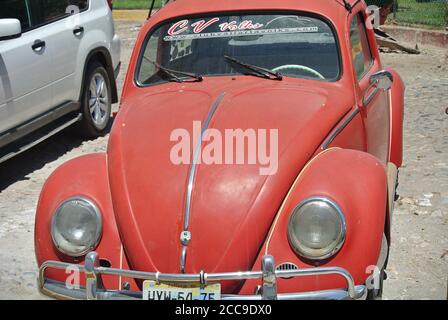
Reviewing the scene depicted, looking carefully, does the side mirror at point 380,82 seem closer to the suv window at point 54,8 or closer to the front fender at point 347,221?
the front fender at point 347,221

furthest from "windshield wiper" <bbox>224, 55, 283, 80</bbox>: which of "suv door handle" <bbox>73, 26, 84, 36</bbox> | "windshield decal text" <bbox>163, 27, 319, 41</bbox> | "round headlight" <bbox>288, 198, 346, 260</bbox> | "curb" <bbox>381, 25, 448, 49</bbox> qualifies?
"curb" <bbox>381, 25, 448, 49</bbox>

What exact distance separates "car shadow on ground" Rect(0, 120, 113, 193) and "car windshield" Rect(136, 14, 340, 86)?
7.91 ft

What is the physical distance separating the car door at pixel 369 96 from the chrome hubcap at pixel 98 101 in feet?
11.2

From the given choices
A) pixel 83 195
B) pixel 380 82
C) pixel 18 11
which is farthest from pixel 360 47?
pixel 18 11

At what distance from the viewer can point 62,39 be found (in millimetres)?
7168

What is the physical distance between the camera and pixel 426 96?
9.15 meters

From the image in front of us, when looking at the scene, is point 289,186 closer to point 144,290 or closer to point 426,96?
point 144,290

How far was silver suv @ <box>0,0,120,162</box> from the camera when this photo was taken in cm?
634

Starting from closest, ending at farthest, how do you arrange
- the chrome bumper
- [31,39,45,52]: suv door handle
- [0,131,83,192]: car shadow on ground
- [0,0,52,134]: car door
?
the chrome bumper < [0,0,52,134]: car door < [31,39,45,52]: suv door handle < [0,131,83,192]: car shadow on ground

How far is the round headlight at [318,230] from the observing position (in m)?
3.44

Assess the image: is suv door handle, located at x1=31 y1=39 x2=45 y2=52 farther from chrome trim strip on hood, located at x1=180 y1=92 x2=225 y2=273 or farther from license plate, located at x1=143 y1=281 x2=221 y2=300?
license plate, located at x1=143 y1=281 x2=221 y2=300

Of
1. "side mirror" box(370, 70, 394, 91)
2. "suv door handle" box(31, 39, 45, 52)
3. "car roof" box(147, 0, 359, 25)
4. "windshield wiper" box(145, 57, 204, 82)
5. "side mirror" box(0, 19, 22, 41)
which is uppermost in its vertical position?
"car roof" box(147, 0, 359, 25)

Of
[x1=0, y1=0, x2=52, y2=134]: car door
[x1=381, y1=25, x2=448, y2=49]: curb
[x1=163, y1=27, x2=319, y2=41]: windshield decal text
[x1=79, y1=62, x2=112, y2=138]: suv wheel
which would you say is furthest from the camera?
[x1=381, y1=25, x2=448, y2=49]: curb

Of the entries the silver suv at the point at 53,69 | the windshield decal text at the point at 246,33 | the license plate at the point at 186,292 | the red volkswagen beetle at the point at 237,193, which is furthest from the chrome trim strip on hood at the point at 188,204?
the silver suv at the point at 53,69
